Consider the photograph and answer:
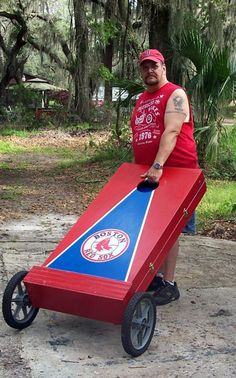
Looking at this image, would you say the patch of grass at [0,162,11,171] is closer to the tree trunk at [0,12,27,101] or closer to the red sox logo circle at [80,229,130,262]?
the red sox logo circle at [80,229,130,262]

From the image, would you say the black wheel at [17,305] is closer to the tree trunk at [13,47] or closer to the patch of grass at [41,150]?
the patch of grass at [41,150]

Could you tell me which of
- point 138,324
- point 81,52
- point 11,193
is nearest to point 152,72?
point 138,324

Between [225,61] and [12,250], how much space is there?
532 centimetres

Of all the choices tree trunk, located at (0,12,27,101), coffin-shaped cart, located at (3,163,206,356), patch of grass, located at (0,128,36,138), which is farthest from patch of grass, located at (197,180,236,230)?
tree trunk, located at (0,12,27,101)

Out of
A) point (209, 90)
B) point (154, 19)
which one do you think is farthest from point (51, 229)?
A: point (154, 19)

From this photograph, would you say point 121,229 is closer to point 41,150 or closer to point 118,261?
point 118,261

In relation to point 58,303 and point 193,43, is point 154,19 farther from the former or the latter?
point 58,303

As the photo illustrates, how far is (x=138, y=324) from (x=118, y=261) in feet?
1.35

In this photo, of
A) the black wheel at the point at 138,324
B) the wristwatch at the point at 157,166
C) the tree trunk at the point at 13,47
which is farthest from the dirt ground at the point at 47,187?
the tree trunk at the point at 13,47

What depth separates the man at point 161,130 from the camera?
4027 mm

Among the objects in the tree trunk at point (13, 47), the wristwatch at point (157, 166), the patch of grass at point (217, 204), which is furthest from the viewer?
the tree trunk at point (13, 47)

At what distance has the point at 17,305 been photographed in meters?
3.71

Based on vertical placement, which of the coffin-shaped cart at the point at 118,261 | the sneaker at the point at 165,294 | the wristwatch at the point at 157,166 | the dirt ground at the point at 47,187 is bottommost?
the dirt ground at the point at 47,187

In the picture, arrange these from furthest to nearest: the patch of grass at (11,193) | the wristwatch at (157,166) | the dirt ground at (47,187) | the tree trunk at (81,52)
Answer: the tree trunk at (81,52)
the patch of grass at (11,193)
the dirt ground at (47,187)
the wristwatch at (157,166)
